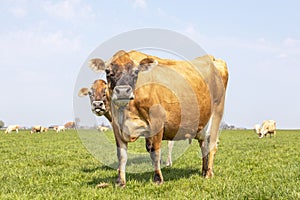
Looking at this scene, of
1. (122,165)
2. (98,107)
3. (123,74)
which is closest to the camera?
(123,74)

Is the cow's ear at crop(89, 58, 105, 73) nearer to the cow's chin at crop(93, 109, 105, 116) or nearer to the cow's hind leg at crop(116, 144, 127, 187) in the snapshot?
the cow's hind leg at crop(116, 144, 127, 187)

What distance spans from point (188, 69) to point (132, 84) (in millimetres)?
2189

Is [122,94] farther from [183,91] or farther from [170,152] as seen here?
[170,152]

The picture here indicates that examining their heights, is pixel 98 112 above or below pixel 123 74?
below

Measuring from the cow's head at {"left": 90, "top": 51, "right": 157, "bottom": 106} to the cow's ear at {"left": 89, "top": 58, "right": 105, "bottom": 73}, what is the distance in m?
0.29

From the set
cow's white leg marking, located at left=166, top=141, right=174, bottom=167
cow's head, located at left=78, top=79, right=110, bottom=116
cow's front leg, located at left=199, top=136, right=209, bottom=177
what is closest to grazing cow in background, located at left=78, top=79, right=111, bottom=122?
cow's head, located at left=78, top=79, right=110, bottom=116

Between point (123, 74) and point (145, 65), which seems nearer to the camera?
point (123, 74)

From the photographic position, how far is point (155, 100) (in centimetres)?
749

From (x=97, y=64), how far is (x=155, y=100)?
56.2 inches

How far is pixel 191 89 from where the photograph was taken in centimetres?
847

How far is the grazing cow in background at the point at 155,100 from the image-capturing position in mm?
A: 7133

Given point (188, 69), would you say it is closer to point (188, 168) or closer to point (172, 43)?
point (172, 43)

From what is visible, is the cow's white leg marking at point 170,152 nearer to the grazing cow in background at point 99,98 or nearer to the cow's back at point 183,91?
the grazing cow in background at point 99,98

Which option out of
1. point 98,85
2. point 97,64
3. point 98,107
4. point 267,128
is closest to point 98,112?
point 98,107
